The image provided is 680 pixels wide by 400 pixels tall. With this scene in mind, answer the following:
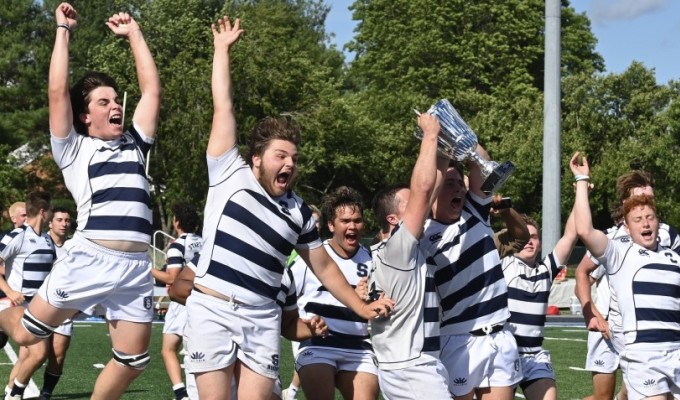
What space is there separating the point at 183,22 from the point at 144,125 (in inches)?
1696

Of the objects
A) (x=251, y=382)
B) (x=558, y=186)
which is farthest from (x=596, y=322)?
(x=558, y=186)

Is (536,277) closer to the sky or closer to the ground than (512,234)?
closer to the ground

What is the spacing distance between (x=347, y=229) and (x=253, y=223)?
194 cm

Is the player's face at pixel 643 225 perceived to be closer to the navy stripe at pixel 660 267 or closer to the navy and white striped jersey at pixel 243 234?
the navy stripe at pixel 660 267

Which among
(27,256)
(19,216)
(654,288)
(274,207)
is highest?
(19,216)

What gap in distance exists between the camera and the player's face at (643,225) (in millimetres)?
8266

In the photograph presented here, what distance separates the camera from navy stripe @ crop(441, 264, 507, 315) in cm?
689

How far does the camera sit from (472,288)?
6.90 metres

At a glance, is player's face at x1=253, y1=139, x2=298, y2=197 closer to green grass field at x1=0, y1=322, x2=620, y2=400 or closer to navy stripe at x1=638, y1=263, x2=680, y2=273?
navy stripe at x1=638, y1=263, x2=680, y2=273

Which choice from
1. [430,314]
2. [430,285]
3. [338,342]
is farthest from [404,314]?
[338,342]

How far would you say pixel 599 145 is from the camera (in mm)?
49938

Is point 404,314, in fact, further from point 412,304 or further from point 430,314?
point 430,314

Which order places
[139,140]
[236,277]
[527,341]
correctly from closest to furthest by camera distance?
[236,277], [139,140], [527,341]

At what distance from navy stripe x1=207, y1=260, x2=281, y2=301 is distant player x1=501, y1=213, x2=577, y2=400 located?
2.69 metres
